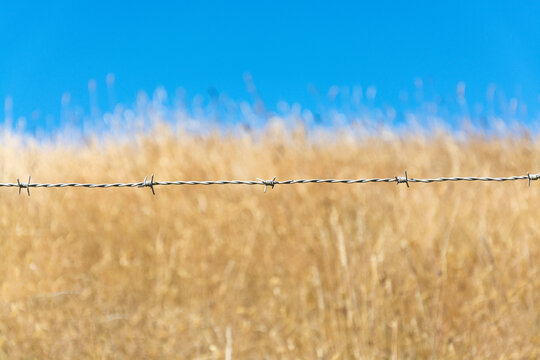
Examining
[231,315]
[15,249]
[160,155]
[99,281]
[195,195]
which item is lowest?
[231,315]

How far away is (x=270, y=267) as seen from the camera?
9.91 feet

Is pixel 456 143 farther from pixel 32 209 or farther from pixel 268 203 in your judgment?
pixel 32 209

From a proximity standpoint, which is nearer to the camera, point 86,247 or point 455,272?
point 455,272

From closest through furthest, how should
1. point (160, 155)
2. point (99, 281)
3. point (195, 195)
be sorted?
point (99, 281), point (195, 195), point (160, 155)

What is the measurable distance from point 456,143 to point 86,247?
3467mm

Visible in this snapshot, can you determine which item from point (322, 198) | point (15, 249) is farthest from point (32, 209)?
point (322, 198)

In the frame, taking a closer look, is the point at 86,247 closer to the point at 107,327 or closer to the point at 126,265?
the point at 126,265

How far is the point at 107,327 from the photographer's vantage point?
2.68 meters

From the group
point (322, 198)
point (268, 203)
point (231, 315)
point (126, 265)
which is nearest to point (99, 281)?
point (126, 265)

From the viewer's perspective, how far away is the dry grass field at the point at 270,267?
2.55 m

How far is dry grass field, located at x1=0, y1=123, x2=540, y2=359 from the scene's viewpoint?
255cm

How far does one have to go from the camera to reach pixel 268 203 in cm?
343

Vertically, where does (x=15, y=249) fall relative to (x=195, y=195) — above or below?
below

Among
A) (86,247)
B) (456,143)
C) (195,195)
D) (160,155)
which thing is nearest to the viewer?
(86,247)
